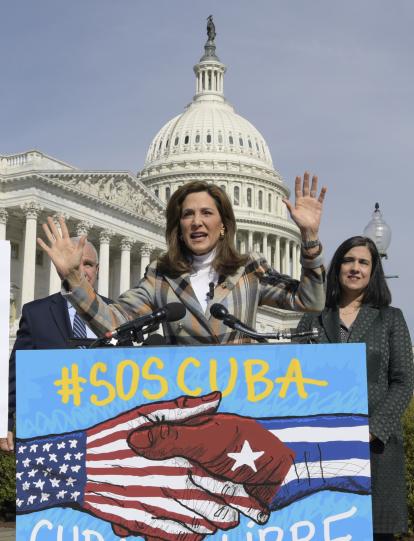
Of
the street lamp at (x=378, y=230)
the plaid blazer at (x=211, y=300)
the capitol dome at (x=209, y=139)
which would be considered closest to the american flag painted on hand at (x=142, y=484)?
the plaid blazer at (x=211, y=300)

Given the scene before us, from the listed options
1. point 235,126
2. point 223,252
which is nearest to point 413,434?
point 223,252

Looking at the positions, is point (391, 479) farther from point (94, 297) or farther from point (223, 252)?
point (94, 297)

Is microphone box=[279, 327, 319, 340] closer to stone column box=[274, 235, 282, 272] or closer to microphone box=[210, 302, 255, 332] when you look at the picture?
microphone box=[210, 302, 255, 332]

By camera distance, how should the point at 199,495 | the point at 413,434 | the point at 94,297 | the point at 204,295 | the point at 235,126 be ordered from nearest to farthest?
1. the point at 199,495
2. the point at 94,297
3. the point at 204,295
4. the point at 413,434
5. the point at 235,126

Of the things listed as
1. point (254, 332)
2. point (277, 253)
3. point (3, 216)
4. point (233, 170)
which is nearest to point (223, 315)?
point (254, 332)

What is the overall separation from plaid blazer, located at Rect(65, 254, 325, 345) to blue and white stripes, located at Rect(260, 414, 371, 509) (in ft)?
3.57

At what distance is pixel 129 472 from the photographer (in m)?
3.10

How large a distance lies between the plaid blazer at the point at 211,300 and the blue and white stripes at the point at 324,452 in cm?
109

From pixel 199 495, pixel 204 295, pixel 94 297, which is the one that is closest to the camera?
pixel 199 495

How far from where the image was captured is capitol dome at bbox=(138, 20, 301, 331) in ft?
348

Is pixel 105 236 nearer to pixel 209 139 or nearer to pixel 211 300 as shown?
pixel 209 139

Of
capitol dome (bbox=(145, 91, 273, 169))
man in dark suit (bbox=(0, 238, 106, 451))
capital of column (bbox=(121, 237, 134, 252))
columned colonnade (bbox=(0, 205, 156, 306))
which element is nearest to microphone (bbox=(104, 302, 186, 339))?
man in dark suit (bbox=(0, 238, 106, 451))

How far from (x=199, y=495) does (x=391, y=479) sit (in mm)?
1750

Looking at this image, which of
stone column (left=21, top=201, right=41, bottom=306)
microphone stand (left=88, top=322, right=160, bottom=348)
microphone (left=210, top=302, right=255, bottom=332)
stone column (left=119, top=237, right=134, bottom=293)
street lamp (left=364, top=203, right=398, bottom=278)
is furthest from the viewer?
stone column (left=119, top=237, right=134, bottom=293)
